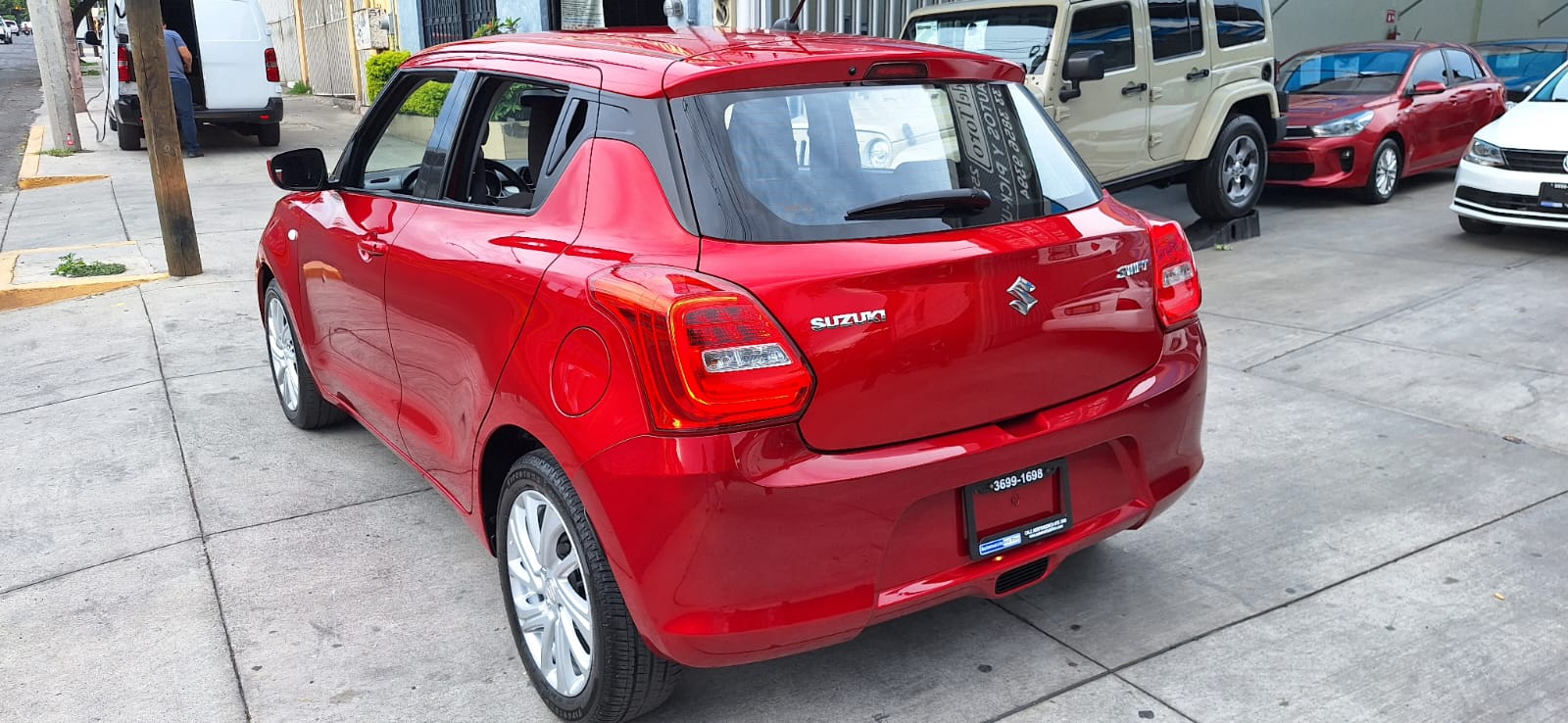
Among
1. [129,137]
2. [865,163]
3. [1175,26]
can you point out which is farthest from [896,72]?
[129,137]

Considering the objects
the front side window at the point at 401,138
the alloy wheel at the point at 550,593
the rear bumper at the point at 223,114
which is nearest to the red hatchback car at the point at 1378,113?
the front side window at the point at 401,138

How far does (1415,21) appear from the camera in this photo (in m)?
16.2

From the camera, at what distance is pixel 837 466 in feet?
8.14

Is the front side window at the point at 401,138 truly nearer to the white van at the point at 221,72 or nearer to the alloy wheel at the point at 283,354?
the alloy wheel at the point at 283,354

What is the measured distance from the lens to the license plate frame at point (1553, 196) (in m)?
7.61

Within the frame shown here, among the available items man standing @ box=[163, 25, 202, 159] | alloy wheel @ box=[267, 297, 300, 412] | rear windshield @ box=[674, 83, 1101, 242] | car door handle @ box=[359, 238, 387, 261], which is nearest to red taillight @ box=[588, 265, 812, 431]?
rear windshield @ box=[674, 83, 1101, 242]

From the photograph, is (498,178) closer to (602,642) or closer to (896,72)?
(896,72)

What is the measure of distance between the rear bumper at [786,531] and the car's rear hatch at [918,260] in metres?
0.07

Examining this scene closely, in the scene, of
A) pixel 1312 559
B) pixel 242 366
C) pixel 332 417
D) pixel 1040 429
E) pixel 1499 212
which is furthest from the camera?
pixel 1499 212

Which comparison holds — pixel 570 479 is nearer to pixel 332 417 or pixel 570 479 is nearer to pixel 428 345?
pixel 428 345

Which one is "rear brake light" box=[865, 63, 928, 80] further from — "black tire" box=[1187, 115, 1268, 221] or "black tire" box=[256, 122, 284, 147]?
"black tire" box=[256, 122, 284, 147]

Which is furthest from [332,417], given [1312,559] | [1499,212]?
[1499,212]

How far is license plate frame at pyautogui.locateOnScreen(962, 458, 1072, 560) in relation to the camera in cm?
269

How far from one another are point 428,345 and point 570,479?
969 mm
